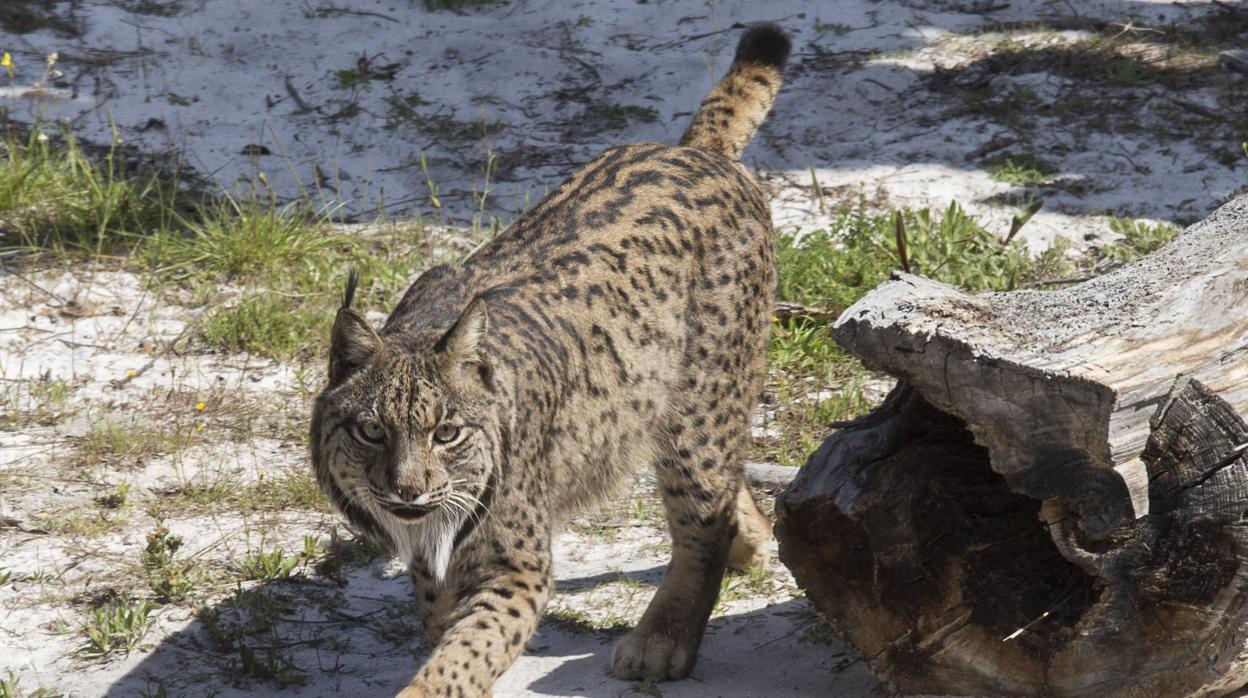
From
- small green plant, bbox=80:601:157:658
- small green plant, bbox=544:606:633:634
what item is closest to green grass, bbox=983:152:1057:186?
small green plant, bbox=544:606:633:634

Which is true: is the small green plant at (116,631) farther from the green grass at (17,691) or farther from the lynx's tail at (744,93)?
the lynx's tail at (744,93)

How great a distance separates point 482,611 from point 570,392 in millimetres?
791

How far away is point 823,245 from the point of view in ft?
23.3

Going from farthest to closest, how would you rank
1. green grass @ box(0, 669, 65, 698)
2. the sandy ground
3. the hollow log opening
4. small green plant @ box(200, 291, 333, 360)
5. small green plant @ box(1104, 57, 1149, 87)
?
small green plant @ box(1104, 57, 1149, 87)
small green plant @ box(200, 291, 333, 360)
the sandy ground
green grass @ box(0, 669, 65, 698)
the hollow log opening

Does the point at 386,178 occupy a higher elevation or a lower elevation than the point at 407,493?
lower

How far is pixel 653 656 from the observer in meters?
4.61

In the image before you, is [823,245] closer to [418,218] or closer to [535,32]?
[418,218]

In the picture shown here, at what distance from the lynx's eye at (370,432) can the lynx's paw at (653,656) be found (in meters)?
1.19

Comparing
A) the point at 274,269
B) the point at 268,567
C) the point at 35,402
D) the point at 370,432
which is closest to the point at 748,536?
the point at 268,567

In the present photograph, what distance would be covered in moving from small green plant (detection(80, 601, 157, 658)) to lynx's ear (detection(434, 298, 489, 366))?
4.99 feet

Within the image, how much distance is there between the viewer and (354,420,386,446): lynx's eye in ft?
13.1

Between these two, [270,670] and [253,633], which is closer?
[270,670]

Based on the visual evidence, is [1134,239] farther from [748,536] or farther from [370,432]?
[370,432]

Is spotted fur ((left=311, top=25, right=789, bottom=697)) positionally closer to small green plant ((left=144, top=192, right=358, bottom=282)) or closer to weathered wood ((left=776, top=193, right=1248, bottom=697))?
weathered wood ((left=776, top=193, right=1248, bottom=697))
